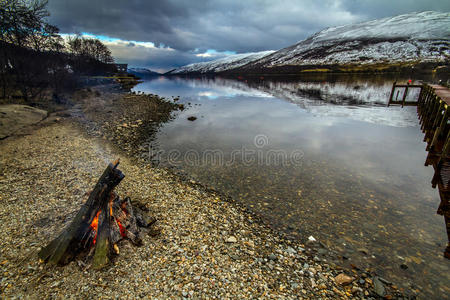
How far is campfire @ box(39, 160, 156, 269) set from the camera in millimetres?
5312

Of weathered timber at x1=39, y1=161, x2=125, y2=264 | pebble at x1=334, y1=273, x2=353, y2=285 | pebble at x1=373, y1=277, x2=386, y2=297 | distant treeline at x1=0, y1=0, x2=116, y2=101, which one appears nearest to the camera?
weathered timber at x1=39, y1=161, x2=125, y2=264

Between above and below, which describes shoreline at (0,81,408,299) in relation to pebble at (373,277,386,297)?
above

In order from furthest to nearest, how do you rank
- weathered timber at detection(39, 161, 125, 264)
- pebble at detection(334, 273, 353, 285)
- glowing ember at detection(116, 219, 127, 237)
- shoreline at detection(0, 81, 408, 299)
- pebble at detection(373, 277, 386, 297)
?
glowing ember at detection(116, 219, 127, 237)
pebble at detection(334, 273, 353, 285)
pebble at detection(373, 277, 386, 297)
weathered timber at detection(39, 161, 125, 264)
shoreline at detection(0, 81, 408, 299)

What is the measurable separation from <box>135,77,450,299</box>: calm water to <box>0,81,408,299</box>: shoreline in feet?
3.88

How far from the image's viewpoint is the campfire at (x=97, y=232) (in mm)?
5312

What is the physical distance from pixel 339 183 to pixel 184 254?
10.1 m

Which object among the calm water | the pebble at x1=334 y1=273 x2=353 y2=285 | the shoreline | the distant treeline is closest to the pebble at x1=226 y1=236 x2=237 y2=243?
the shoreline

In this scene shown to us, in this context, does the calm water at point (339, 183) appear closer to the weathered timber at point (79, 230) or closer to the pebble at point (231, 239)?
the pebble at point (231, 239)

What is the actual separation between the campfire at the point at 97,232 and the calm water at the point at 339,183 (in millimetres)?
5596

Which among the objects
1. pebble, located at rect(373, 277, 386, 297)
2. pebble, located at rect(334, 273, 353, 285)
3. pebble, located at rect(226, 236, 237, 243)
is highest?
pebble, located at rect(226, 236, 237, 243)

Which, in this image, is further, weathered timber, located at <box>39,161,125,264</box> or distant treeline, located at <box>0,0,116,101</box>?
distant treeline, located at <box>0,0,116,101</box>

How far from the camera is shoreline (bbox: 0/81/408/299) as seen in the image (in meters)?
4.96

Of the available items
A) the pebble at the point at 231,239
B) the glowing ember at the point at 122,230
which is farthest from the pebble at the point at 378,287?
the glowing ember at the point at 122,230

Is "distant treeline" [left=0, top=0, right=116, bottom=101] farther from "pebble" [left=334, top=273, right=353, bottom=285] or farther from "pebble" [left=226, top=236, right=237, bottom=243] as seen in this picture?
"pebble" [left=334, top=273, right=353, bottom=285]
